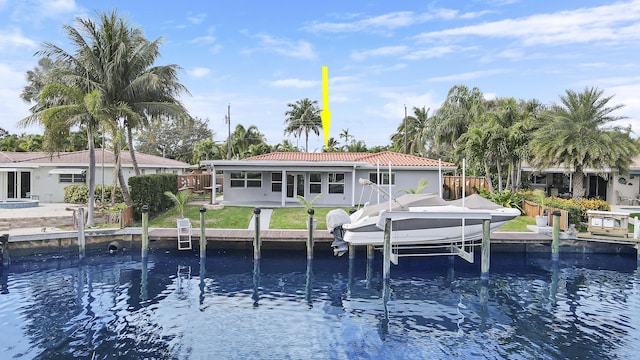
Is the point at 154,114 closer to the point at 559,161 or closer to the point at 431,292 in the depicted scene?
the point at 431,292

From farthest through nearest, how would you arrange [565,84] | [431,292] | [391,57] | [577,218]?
[391,57] → [565,84] → [577,218] → [431,292]

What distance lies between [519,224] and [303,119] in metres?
38.2

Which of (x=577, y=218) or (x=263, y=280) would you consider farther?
(x=577, y=218)

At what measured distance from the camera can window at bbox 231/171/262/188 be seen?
2630 cm

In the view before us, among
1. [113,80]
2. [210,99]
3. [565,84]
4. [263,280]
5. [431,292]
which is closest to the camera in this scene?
[431,292]

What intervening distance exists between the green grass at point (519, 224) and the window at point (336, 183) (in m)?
9.78

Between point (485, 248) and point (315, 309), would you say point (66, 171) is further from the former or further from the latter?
point (485, 248)

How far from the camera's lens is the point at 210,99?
143 ft

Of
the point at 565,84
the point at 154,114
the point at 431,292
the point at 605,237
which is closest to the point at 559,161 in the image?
the point at 565,84

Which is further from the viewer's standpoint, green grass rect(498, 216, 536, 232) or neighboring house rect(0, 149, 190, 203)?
neighboring house rect(0, 149, 190, 203)

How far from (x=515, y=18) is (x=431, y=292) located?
12901mm

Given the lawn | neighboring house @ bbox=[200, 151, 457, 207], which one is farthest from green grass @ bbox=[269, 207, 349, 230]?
neighboring house @ bbox=[200, 151, 457, 207]

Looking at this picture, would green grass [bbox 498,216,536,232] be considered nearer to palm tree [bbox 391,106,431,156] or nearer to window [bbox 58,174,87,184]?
palm tree [bbox 391,106,431,156]

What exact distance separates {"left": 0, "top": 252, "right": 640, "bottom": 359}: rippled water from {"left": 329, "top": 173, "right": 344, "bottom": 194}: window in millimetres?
8598
